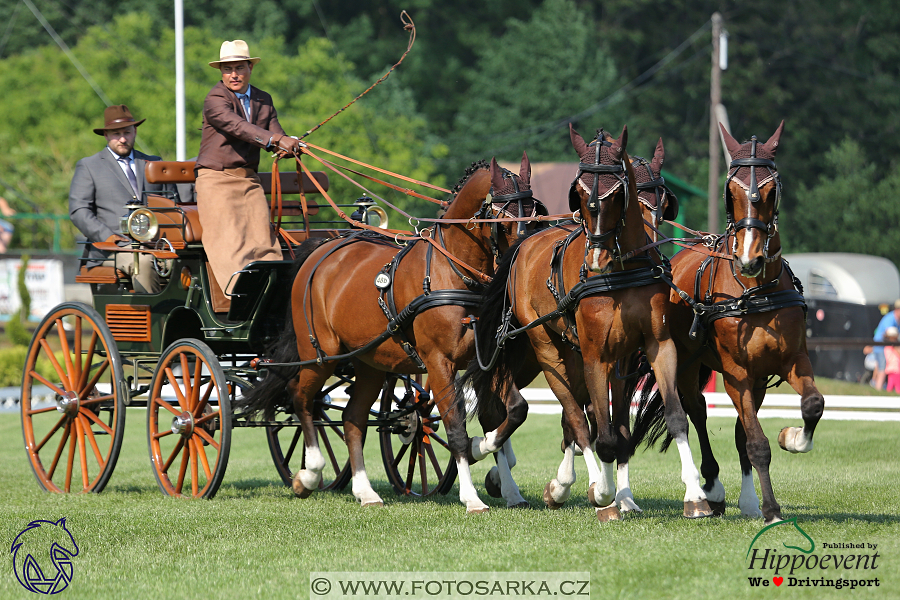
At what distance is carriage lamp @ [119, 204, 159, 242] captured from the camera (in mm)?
8742

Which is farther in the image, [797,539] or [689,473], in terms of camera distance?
[689,473]

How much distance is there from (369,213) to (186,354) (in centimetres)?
231

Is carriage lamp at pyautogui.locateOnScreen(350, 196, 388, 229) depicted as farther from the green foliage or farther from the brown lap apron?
the green foliage

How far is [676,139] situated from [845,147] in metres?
7.64

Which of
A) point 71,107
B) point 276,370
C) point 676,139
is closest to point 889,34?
point 676,139

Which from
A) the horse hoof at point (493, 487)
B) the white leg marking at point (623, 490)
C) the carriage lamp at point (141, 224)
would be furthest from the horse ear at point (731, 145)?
the carriage lamp at point (141, 224)

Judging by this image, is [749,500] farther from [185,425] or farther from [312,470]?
[185,425]

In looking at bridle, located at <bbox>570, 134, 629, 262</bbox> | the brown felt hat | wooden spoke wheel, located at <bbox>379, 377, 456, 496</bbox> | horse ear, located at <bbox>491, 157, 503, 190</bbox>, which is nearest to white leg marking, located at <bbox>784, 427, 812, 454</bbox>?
bridle, located at <bbox>570, 134, 629, 262</bbox>

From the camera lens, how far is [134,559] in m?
6.03

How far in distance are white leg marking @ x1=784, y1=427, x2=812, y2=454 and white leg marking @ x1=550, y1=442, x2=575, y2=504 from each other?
1330 millimetres

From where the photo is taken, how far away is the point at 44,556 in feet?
20.2

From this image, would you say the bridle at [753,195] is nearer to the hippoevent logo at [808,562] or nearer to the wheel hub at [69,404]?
the hippoevent logo at [808,562]

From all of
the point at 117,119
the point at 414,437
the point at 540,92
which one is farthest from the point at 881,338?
the point at 540,92

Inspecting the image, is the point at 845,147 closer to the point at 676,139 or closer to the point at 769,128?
the point at 769,128
